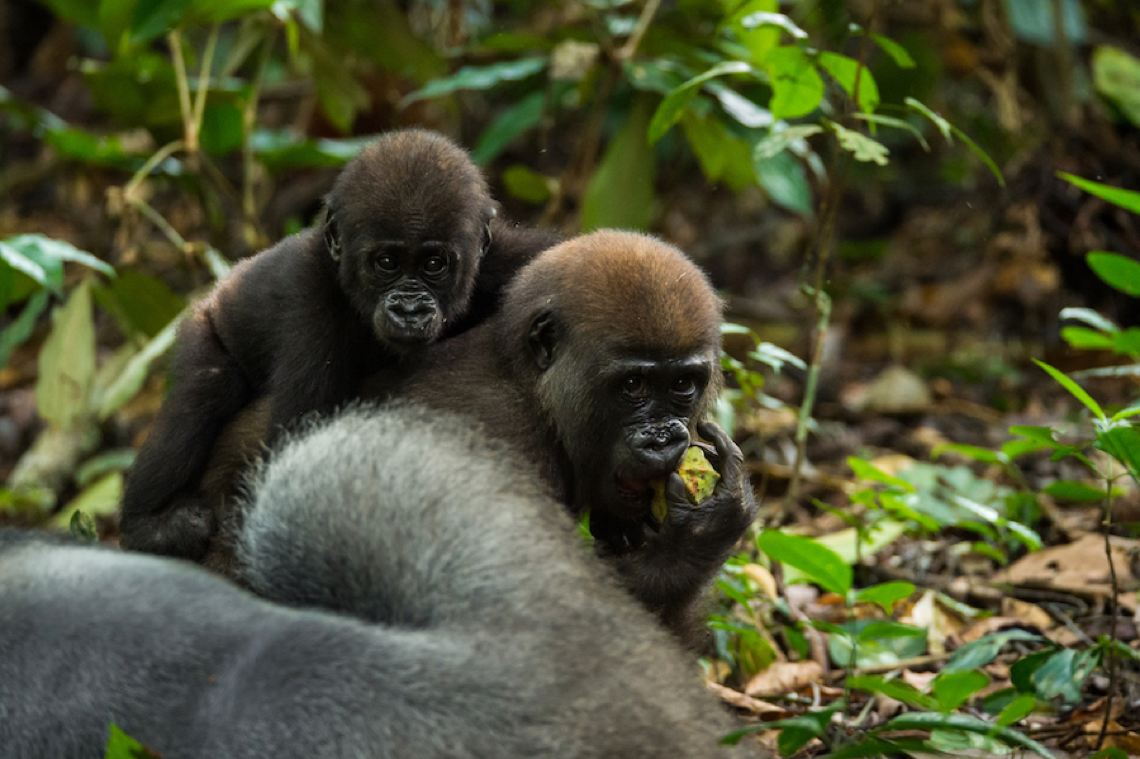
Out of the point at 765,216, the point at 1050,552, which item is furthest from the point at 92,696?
the point at 765,216

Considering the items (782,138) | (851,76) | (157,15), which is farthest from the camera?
(157,15)

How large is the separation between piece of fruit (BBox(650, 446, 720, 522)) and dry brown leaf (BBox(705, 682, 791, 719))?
680mm

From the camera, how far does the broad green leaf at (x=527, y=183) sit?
7.52m

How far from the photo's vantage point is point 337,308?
15.2 feet

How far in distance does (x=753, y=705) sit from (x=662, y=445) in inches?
42.0

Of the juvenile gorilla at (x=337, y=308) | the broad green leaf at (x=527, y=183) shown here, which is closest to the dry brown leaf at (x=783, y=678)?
the juvenile gorilla at (x=337, y=308)

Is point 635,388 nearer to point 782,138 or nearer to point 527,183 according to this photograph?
point 782,138

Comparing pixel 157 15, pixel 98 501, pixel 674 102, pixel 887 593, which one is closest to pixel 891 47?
pixel 674 102

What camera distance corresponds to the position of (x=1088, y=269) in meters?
8.66

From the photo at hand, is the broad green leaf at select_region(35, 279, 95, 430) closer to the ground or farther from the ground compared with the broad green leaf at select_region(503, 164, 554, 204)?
closer to the ground

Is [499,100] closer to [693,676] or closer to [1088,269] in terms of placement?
[1088,269]

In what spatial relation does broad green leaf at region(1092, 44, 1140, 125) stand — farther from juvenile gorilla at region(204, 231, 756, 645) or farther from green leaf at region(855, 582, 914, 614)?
green leaf at region(855, 582, 914, 614)

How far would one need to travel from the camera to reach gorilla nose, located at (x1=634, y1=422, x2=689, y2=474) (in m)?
3.72

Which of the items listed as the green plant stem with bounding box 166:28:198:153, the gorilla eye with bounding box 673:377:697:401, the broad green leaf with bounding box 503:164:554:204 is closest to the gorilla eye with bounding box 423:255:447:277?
the gorilla eye with bounding box 673:377:697:401
